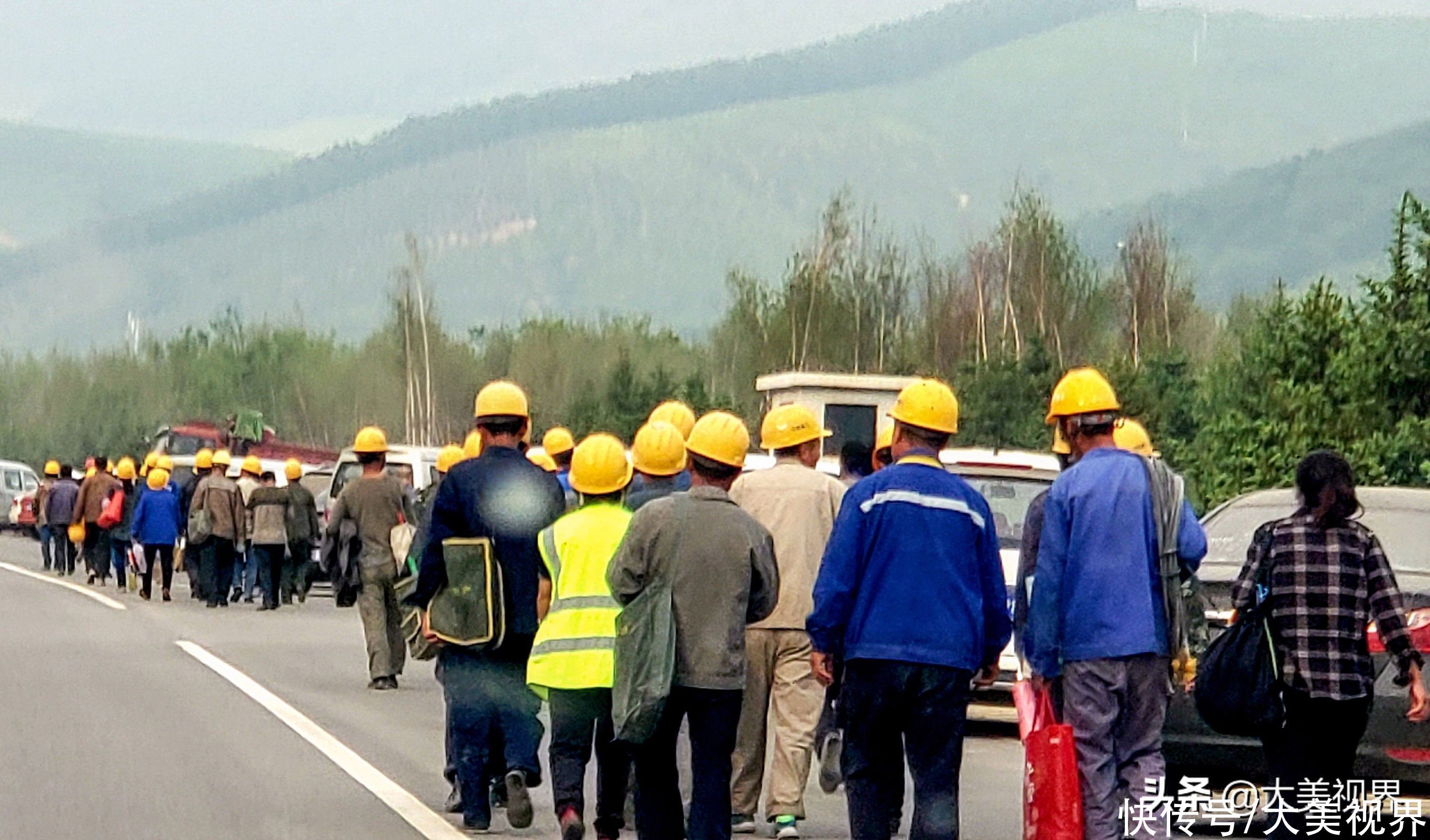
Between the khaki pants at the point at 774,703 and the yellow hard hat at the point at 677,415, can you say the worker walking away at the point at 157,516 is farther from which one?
the khaki pants at the point at 774,703

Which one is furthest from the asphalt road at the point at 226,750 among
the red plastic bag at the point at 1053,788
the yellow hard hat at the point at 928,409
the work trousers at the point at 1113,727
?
the yellow hard hat at the point at 928,409

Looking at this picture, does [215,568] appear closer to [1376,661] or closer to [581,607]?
[581,607]

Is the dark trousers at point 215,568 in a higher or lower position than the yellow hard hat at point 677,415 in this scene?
lower

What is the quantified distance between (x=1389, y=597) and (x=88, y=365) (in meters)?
147

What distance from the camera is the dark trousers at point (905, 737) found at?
9.67 meters

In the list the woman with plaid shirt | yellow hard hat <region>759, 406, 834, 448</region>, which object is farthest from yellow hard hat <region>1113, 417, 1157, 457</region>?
the woman with plaid shirt

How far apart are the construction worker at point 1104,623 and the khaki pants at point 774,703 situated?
8.26ft

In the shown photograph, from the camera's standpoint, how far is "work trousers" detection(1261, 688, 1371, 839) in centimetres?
1031

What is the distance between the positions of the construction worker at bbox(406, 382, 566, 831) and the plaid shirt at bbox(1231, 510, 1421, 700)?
329cm

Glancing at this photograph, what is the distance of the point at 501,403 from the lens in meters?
12.5

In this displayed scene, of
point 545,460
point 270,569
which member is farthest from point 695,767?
point 270,569

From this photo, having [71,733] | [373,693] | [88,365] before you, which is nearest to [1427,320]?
→ [373,693]

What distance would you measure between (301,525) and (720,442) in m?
23.5

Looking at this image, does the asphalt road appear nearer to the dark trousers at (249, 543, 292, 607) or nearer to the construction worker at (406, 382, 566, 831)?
the construction worker at (406, 382, 566, 831)
